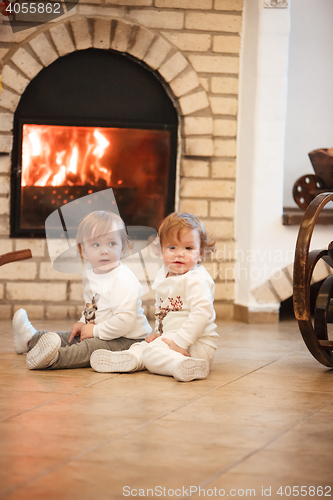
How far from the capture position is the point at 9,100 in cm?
364

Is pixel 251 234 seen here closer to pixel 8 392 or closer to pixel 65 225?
pixel 65 225

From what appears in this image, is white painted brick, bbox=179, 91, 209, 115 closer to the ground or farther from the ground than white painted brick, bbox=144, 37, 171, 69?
closer to the ground

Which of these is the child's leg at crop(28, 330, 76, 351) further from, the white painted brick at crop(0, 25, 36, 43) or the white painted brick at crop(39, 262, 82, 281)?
the white painted brick at crop(0, 25, 36, 43)

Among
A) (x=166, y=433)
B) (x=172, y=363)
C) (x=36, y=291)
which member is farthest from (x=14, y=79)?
(x=166, y=433)

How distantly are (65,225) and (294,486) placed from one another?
71.1 inches

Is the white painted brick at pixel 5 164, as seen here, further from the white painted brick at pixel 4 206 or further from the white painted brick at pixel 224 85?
the white painted brick at pixel 224 85

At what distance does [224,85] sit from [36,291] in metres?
1.86

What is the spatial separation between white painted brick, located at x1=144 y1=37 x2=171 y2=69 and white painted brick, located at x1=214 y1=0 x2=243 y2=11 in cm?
43

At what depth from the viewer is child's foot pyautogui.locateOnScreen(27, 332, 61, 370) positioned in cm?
235

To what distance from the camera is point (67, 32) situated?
3650mm

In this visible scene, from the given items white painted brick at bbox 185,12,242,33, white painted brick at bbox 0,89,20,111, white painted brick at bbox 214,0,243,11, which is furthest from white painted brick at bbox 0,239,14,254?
white painted brick at bbox 214,0,243,11

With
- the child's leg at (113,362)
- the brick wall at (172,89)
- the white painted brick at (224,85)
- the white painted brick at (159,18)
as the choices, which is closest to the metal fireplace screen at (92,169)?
the brick wall at (172,89)

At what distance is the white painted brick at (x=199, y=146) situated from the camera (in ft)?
12.6

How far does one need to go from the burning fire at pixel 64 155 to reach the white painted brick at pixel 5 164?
0.09 metres
